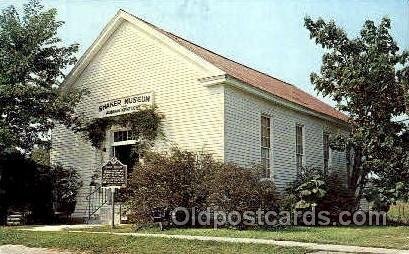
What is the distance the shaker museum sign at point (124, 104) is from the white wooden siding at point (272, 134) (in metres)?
3.26

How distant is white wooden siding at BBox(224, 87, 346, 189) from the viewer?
16.8 metres

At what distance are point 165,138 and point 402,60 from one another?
8950 millimetres

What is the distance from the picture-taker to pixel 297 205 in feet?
57.3

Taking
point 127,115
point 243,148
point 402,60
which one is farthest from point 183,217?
point 402,60

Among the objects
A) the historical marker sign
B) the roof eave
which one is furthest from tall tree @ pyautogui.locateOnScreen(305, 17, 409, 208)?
the historical marker sign

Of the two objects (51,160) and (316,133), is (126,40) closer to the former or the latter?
(51,160)

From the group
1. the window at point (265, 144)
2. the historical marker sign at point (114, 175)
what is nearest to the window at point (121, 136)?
the historical marker sign at point (114, 175)

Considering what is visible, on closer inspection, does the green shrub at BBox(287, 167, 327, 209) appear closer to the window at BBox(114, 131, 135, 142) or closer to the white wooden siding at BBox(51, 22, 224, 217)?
the white wooden siding at BBox(51, 22, 224, 217)

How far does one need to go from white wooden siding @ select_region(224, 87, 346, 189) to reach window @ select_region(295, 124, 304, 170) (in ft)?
0.50

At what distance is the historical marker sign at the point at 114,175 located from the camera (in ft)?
50.3

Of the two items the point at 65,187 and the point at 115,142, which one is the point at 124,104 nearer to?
the point at 115,142

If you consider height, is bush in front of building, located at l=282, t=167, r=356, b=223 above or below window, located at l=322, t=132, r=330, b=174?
below

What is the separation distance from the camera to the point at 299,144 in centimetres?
2092

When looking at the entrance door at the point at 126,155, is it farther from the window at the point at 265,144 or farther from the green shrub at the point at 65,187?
the window at the point at 265,144
